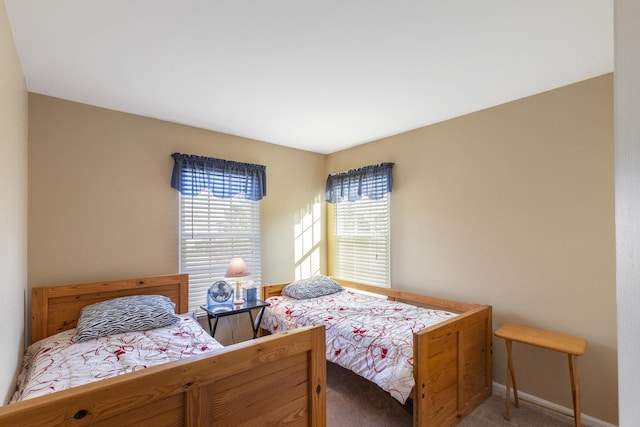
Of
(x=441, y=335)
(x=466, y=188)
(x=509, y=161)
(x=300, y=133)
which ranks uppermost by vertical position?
(x=300, y=133)

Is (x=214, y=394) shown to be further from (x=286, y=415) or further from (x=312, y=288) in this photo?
Answer: (x=312, y=288)

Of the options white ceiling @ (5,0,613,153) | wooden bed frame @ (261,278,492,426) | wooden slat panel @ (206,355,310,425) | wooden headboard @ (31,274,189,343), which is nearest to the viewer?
wooden slat panel @ (206,355,310,425)

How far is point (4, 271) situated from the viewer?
153 centimetres

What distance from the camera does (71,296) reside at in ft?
8.09

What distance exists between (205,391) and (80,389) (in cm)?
43

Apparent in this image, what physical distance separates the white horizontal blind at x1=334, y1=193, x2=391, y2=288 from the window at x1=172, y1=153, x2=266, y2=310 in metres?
1.14

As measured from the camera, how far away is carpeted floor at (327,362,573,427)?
2.21m

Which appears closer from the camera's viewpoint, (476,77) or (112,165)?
(476,77)

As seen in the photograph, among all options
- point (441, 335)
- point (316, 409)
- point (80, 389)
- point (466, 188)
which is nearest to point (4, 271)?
point (80, 389)

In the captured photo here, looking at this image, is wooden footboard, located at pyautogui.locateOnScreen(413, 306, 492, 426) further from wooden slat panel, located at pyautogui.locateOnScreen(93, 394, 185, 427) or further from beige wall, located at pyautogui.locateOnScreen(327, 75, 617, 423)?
wooden slat panel, located at pyautogui.locateOnScreen(93, 394, 185, 427)

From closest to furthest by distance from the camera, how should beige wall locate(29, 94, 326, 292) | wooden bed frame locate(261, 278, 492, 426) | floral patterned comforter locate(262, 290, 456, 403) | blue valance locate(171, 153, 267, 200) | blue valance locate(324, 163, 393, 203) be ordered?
1. wooden bed frame locate(261, 278, 492, 426)
2. floral patterned comforter locate(262, 290, 456, 403)
3. beige wall locate(29, 94, 326, 292)
4. blue valance locate(171, 153, 267, 200)
5. blue valance locate(324, 163, 393, 203)

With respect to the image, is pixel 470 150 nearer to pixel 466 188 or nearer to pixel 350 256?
pixel 466 188

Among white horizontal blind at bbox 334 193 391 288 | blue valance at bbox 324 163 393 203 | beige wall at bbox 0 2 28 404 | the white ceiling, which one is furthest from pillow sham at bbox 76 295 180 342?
blue valance at bbox 324 163 393 203

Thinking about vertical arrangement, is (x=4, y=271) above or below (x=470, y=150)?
below
